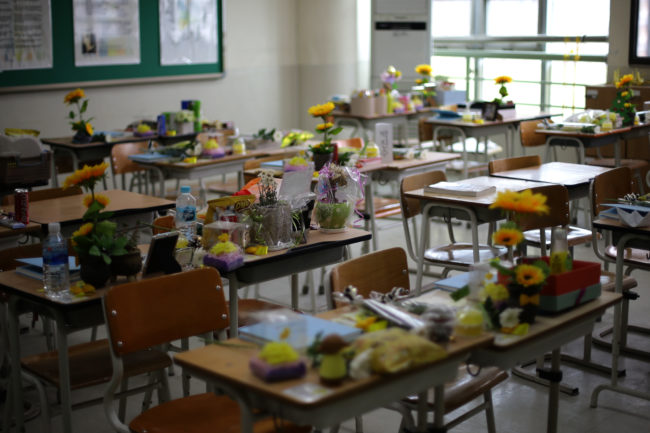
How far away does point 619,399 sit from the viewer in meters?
3.87

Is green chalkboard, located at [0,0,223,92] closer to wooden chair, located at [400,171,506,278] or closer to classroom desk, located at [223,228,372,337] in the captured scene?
wooden chair, located at [400,171,506,278]

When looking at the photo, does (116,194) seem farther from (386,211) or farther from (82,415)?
(386,211)

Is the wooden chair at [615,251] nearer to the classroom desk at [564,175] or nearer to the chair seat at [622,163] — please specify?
the classroom desk at [564,175]

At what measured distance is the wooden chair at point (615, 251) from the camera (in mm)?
4168

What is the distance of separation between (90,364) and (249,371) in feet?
4.05

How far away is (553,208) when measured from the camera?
4293mm

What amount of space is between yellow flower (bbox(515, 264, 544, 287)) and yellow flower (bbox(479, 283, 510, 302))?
5cm

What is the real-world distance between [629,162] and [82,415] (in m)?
5.39

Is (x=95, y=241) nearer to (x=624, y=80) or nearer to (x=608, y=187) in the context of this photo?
(x=608, y=187)

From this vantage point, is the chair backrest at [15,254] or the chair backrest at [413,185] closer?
the chair backrest at [15,254]

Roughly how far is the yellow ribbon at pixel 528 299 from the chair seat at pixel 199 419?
73 centimetres

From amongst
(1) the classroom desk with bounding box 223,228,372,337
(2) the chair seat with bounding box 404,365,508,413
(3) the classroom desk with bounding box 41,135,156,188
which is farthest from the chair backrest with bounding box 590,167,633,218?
(3) the classroom desk with bounding box 41,135,156,188

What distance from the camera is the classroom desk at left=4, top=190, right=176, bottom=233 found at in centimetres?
420

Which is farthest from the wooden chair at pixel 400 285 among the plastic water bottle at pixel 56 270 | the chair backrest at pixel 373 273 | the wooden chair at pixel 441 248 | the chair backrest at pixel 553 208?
the chair backrest at pixel 553 208
